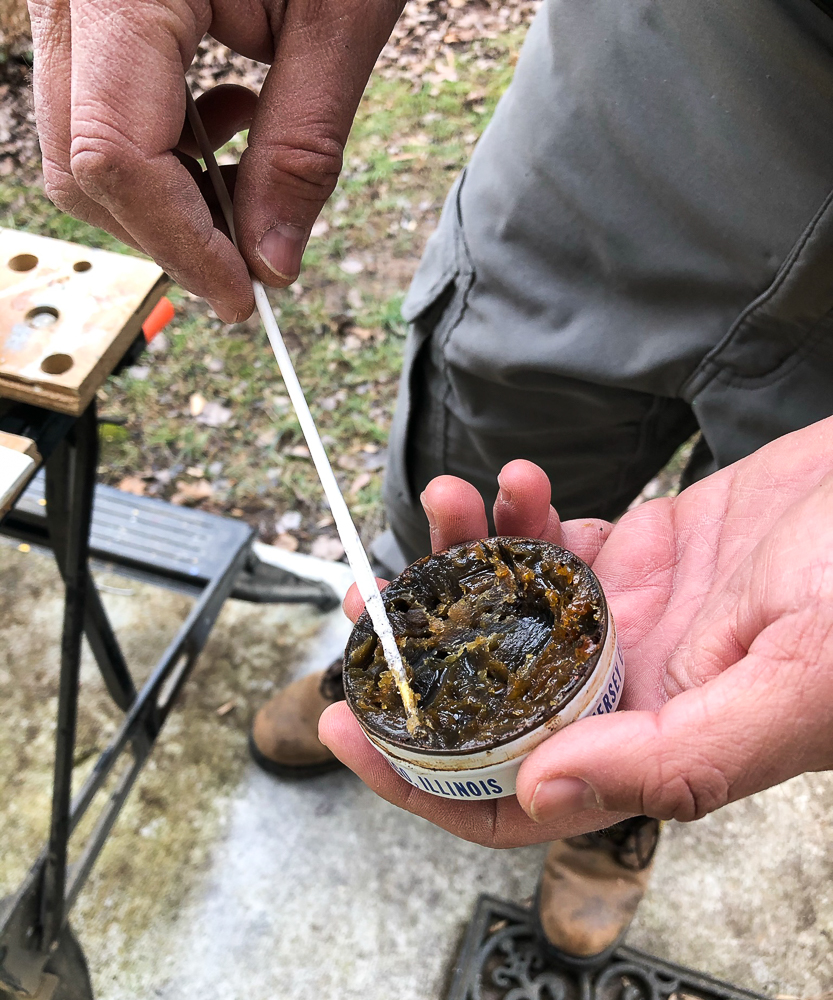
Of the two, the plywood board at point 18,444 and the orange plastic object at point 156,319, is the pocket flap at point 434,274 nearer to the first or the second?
the orange plastic object at point 156,319

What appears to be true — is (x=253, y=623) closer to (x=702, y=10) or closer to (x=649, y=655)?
(x=649, y=655)

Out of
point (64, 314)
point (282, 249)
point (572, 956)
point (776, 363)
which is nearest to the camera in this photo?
point (282, 249)

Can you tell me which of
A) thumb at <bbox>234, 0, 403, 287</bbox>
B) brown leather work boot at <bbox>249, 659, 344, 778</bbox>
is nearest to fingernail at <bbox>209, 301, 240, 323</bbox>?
thumb at <bbox>234, 0, 403, 287</bbox>

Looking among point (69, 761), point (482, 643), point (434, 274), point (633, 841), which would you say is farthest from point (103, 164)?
point (633, 841)

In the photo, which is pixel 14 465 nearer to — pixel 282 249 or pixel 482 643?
pixel 282 249

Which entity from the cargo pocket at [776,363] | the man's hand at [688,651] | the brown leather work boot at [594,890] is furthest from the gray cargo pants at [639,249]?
the brown leather work boot at [594,890]

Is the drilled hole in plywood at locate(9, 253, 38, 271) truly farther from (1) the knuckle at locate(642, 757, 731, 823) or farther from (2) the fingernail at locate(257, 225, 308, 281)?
(1) the knuckle at locate(642, 757, 731, 823)

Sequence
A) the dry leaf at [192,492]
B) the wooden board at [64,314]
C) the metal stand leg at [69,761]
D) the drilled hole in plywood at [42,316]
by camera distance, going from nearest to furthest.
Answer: the wooden board at [64,314]
the drilled hole in plywood at [42,316]
the metal stand leg at [69,761]
the dry leaf at [192,492]
